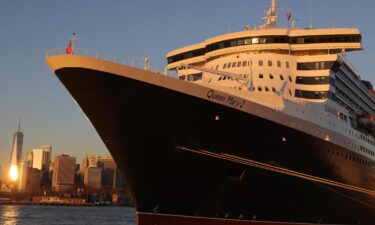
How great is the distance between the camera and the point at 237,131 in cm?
2292

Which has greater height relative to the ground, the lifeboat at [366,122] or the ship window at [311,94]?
the ship window at [311,94]

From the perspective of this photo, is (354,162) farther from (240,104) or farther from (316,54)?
(240,104)

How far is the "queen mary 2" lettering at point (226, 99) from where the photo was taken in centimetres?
2208

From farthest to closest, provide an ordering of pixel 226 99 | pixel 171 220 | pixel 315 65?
1. pixel 315 65
2. pixel 171 220
3. pixel 226 99

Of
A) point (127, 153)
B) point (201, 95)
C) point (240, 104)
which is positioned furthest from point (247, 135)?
point (127, 153)

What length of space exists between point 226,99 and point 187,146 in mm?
2933

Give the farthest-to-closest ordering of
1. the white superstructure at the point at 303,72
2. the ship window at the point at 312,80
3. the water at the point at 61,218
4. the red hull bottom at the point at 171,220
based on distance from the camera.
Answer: the water at the point at 61,218 → the ship window at the point at 312,80 → the white superstructure at the point at 303,72 → the red hull bottom at the point at 171,220

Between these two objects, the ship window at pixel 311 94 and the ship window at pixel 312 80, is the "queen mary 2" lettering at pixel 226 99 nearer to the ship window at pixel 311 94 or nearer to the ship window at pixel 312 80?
the ship window at pixel 311 94

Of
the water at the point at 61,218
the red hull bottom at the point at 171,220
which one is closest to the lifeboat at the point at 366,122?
the red hull bottom at the point at 171,220

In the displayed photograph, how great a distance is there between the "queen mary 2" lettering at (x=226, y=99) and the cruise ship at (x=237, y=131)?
0.05 meters

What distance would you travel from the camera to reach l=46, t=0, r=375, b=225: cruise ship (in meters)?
21.4

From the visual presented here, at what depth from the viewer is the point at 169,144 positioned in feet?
72.4

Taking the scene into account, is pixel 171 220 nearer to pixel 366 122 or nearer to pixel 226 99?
pixel 226 99

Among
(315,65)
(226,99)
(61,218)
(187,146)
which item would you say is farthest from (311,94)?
(61,218)
